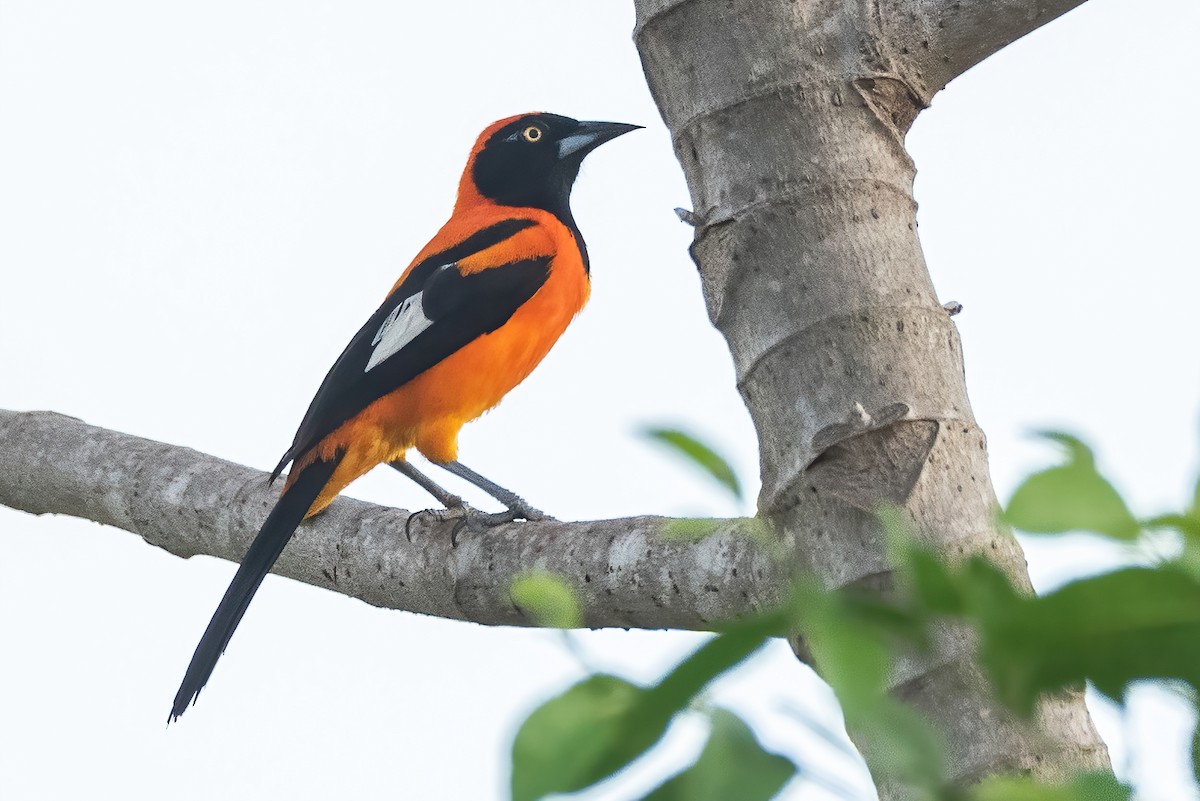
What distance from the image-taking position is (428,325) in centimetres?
461

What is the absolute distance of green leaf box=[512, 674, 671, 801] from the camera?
45cm

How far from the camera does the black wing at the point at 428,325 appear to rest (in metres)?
4.40

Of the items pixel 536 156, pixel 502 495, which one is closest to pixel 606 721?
pixel 502 495

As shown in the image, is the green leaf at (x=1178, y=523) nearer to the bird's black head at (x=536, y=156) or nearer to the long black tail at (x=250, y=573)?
the long black tail at (x=250, y=573)

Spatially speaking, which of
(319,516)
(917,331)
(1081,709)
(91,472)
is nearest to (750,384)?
(917,331)

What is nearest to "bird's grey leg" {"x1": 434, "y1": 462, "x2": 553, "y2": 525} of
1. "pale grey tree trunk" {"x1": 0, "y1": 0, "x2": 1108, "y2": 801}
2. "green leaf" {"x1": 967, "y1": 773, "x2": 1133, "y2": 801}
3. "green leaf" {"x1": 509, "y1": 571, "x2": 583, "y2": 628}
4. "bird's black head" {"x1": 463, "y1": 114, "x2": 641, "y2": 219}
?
"bird's black head" {"x1": 463, "y1": 114, "x2": 641, "y2": 219}

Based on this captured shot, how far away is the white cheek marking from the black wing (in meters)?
0.01

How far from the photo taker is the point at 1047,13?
2.19 m

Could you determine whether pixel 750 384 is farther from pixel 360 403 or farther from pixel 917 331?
pixel 360 403

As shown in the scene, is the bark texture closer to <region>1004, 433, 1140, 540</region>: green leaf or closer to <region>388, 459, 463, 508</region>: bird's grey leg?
<region>1004, 433, 1140, 540</region>: green leaf

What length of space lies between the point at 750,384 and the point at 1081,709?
0.71 meters

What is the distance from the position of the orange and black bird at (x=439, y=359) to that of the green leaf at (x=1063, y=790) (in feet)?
10.8

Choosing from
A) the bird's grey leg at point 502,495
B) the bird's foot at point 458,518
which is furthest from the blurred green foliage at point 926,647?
the bird's grey leg at point 502,495

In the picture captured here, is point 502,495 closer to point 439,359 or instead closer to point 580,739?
point 439,359
